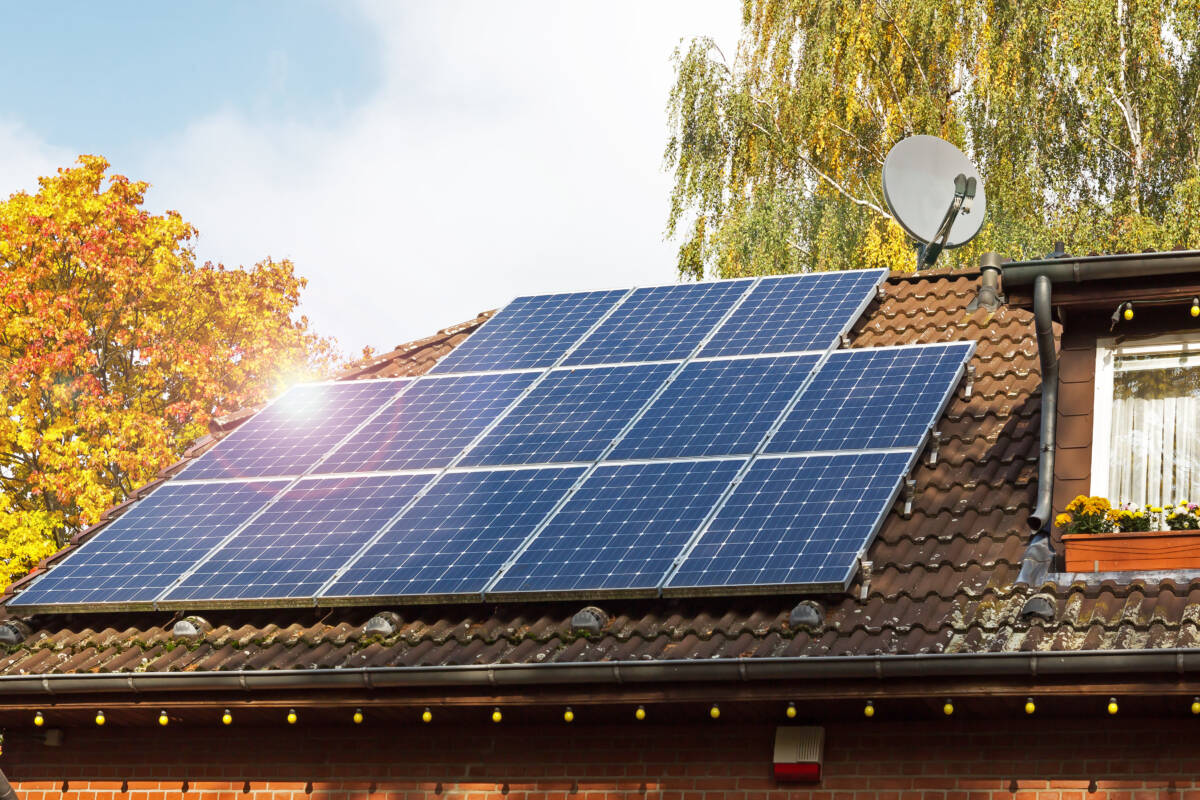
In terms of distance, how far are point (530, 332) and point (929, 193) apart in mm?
4034

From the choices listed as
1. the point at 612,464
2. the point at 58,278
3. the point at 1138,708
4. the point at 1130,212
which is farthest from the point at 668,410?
the point at 58,278

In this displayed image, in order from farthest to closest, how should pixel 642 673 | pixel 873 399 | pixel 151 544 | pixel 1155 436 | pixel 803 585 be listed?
pixel 151 544 < pixel 873 399 < pixel 1155 436 < pixel 803 585 < pixel 642 673

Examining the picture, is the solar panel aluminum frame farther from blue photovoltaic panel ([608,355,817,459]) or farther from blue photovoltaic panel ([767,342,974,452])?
blue photovoltaic panel ([608,355,817,459])

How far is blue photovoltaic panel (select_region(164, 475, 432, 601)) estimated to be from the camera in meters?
10.6

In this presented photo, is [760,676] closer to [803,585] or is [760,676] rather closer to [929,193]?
[803,585]

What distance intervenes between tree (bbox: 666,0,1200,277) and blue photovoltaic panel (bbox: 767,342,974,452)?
14590 millimetres

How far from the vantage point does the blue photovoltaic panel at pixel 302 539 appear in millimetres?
10609

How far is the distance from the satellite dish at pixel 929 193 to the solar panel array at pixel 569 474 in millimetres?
1052

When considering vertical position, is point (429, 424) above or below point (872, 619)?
above

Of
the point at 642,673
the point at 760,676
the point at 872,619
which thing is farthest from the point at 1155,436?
the point at 642,673

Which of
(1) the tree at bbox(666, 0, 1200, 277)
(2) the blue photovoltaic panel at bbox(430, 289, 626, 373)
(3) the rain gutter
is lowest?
(3) the rain gutter

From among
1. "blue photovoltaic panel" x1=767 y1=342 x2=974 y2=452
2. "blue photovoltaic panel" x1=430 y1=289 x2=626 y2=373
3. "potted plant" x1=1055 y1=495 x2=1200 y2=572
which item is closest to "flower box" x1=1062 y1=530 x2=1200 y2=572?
"potted plant" x1=1055 y1=495 x2=1200 y2=572

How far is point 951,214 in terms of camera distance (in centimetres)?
1426

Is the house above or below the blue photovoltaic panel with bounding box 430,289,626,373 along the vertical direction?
below
